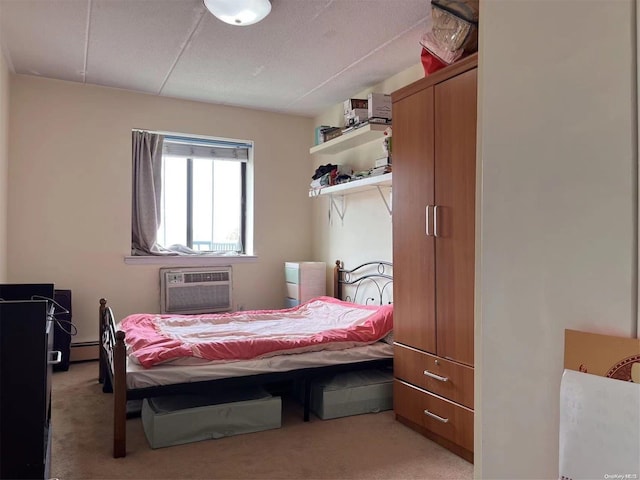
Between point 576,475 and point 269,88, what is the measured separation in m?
4.13

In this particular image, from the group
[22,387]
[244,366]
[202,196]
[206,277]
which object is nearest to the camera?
[22,387]

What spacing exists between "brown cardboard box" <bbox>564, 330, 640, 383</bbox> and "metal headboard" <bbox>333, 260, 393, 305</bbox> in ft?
10.6

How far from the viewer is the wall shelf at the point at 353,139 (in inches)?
149

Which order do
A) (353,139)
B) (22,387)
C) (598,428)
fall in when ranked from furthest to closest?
(353,139)
(22,387)
(598,428)

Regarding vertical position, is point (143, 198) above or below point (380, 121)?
below

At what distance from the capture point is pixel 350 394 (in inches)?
118

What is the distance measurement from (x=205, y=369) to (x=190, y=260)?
90.4 inches

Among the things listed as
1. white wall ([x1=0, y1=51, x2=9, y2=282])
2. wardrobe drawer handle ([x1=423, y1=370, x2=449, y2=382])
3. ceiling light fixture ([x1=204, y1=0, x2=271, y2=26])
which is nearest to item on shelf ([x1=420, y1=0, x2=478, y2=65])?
ceiling light fixture ([x1=204, y1=0, x2=271, y2=26])

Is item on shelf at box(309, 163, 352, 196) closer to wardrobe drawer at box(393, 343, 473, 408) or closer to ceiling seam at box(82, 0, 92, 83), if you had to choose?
wardrobe drawer at box(393, 343, 473, 408)

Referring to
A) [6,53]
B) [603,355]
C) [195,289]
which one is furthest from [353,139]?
[603,355]

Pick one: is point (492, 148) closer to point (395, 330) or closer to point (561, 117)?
point (561, 117)

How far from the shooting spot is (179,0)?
2.74 meters

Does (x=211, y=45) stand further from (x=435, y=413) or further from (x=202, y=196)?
(x=435, y=413)

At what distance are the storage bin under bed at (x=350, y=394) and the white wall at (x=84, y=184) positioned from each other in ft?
7.08
